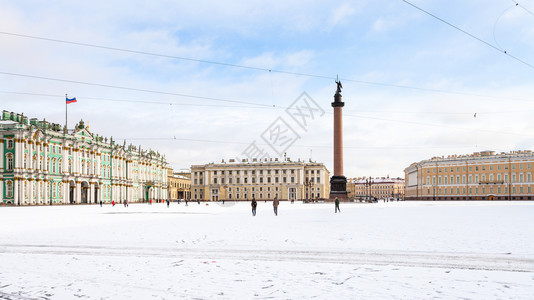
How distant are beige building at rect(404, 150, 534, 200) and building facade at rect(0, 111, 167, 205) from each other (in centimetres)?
6899

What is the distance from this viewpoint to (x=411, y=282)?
809cm

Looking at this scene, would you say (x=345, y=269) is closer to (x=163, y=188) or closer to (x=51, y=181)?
(x=51, y=181)

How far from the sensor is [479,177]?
108 m

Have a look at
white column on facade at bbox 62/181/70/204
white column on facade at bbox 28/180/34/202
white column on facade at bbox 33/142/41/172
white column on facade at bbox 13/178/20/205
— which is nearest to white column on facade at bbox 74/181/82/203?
white column on facade at bbox 62/181/70/204

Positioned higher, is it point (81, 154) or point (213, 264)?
point (81, 154)

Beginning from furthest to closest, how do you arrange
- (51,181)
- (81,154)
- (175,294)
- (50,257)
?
1. (81,154)
2. (51,181)
3. (50,257)
4. (175,294)

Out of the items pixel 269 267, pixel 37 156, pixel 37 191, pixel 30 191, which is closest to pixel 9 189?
pixel 30 191

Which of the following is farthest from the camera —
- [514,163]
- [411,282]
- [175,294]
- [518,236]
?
[514,163]

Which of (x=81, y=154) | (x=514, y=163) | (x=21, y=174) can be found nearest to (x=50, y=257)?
(x=21, y=174)

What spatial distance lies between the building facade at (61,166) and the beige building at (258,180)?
130ft

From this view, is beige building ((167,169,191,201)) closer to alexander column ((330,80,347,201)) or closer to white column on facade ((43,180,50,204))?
white column on facade ((43,180,50,204))

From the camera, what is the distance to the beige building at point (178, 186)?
134 m

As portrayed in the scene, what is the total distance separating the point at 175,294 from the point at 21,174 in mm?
63977

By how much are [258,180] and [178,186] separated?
2460 centimetres
